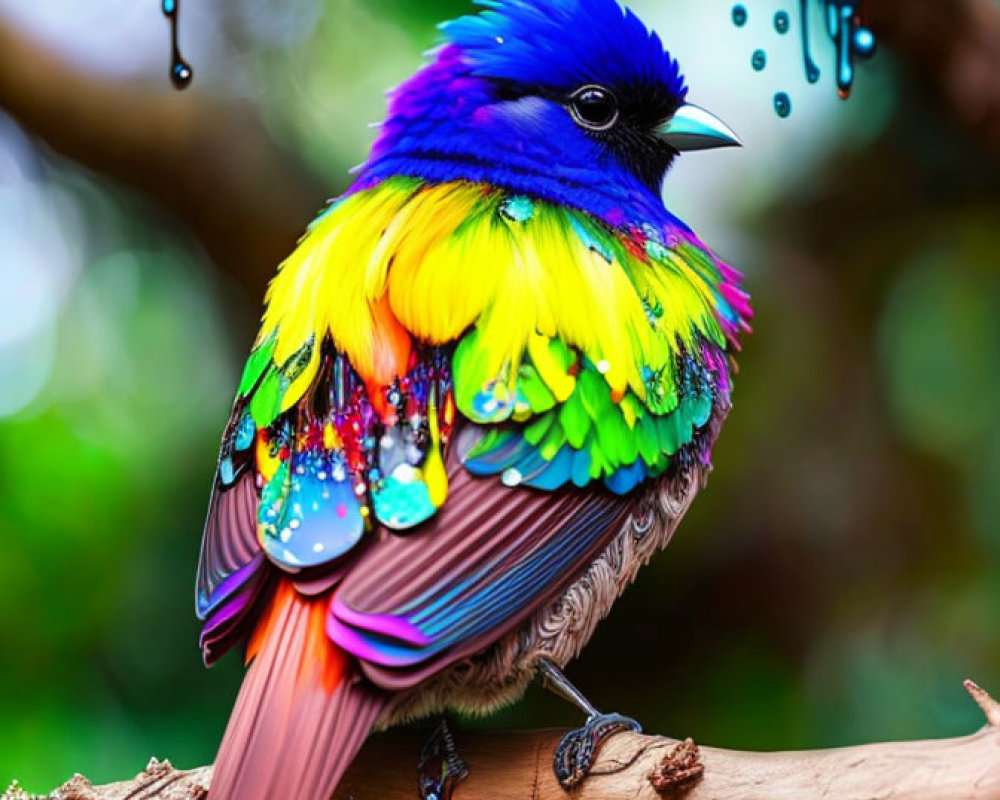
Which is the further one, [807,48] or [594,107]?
[807,48]

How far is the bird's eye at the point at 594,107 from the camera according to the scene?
5.43 feet

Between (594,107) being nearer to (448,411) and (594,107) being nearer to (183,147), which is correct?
(448,411)

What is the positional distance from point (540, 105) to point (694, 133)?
0.24m

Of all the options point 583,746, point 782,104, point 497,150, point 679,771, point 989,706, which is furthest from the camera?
point 782,104

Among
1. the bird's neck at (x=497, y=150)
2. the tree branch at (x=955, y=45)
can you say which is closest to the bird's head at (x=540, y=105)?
the bird's neck at (x=497, y=150)

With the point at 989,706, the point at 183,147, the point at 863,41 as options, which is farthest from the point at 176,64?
the point at 989,706

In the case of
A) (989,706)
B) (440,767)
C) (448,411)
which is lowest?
(440,767)

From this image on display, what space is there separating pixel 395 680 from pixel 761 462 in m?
1.31

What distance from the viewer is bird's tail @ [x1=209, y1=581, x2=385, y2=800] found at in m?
1.20

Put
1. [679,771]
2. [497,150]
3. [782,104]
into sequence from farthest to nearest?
[782,104] < [497,150] < [679,771]

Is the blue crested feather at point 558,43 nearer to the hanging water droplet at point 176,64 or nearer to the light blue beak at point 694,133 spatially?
the light blue beak at point 694,133

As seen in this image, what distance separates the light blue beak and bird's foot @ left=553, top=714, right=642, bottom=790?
81 cm

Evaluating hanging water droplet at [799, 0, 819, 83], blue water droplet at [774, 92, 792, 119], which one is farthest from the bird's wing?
hanging water droplet at [799, 0, 819, 83]

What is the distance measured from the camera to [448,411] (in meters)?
1.38
